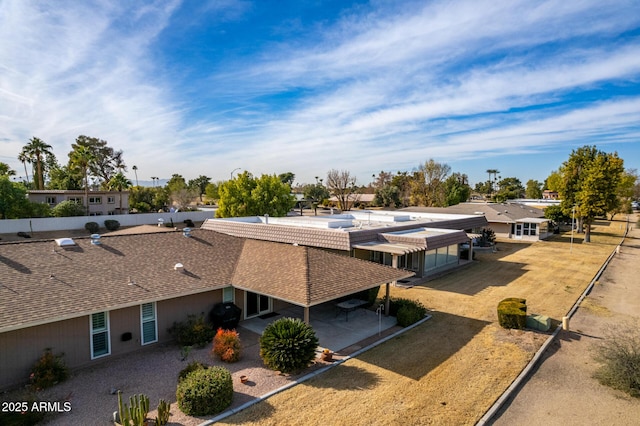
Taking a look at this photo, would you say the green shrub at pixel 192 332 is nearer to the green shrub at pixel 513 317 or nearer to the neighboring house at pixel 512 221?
the green shrub at pixel 513 317

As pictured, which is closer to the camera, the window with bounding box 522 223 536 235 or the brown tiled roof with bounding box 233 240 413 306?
the brown tiled roof with bounding box 233 240 413 306

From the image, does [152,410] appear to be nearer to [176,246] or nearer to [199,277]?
[199,277]

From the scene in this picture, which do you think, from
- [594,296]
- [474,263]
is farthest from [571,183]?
[594,296]

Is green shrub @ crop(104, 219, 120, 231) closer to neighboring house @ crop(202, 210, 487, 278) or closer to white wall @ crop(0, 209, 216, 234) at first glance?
white wall @ crop(0, 209, 216, 234)

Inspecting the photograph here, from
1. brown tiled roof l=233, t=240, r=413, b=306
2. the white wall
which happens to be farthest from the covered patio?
the white wall

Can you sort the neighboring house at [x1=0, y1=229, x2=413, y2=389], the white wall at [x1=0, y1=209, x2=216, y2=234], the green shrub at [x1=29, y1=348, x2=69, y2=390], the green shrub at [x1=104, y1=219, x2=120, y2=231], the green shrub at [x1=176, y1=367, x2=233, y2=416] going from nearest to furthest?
the green shrub at [x1=176, y1=367, x2=233, y2=416] < the green shrub at [x1=29, y1=348, x2=69, y2=390] < the neighboring house at [x1=0, y1=229, x2=413, y2=389] < the white wall at [x1=0, y1=209, x2=216, y2=234] < the green shrub at [x1=104, y1=219, x2=120, y2=231]

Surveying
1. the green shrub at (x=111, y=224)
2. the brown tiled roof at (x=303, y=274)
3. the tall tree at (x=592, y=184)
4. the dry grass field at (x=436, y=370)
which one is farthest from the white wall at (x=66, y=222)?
the tall tree at (x=592, y=184)
